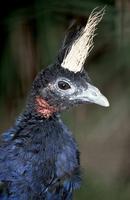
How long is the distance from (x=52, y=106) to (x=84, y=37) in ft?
1.18

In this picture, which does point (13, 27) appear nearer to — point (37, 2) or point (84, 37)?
point (37, 2)

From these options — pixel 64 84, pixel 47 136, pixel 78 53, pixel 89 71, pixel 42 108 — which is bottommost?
pixel 47 136

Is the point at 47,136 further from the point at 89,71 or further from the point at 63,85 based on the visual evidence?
the point at 89,71

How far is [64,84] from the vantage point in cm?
396

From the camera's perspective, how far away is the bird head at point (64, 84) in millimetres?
3953

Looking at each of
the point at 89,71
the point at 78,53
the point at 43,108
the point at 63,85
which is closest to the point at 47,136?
the point at 43,108

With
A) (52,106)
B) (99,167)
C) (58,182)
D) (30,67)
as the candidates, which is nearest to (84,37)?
(52,106)

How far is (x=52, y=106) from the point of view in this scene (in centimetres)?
398

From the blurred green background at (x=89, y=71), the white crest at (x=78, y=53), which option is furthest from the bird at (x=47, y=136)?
the blurred green background at (x=89, y=71)

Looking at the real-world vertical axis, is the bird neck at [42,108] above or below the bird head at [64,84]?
below

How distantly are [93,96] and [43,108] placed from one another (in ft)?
0.79

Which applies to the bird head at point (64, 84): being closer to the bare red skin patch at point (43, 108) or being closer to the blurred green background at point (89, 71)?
the bare red skin patch at point (43, 108)

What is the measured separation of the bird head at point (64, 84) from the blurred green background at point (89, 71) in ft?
4.83

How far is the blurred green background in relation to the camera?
5492 mm
